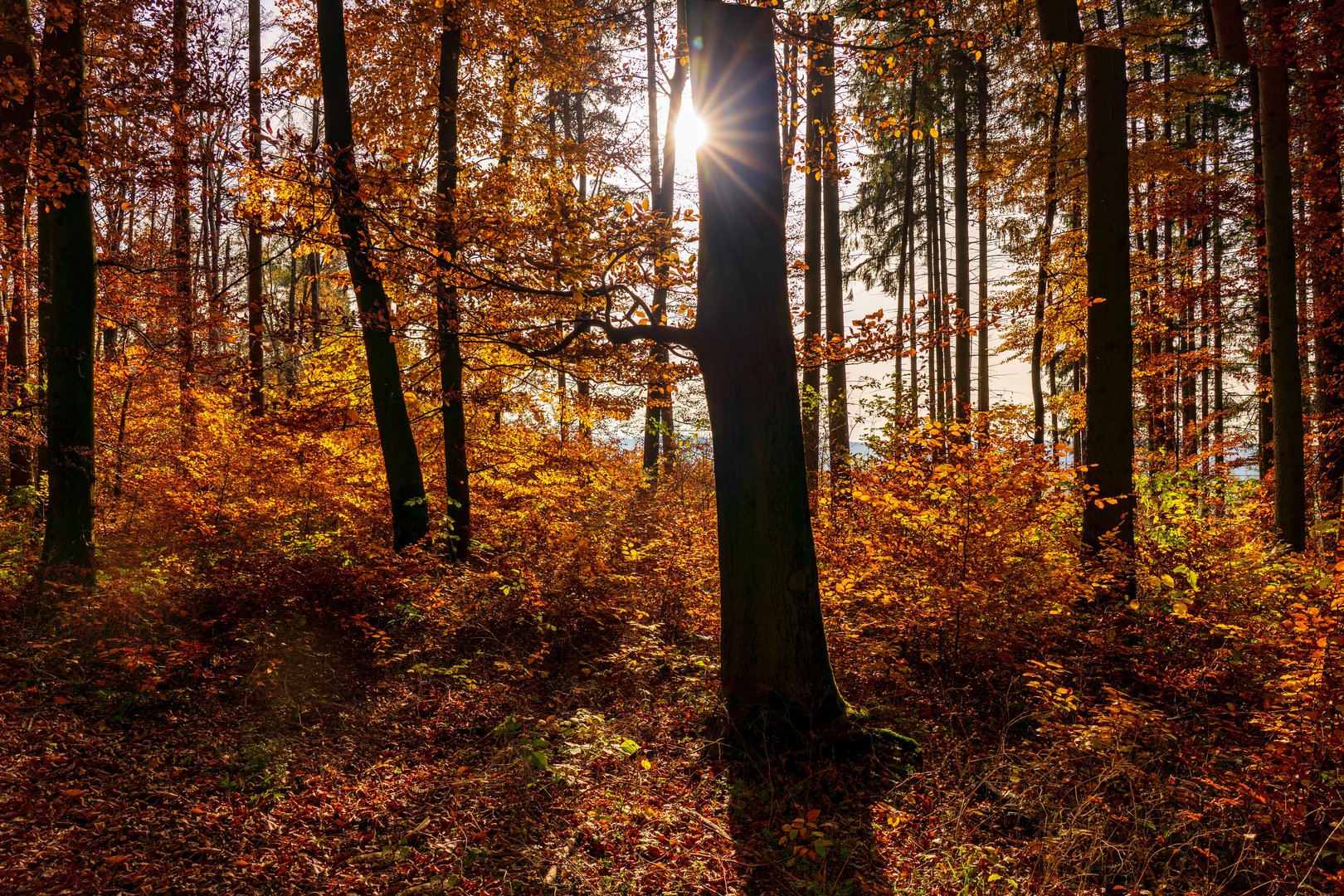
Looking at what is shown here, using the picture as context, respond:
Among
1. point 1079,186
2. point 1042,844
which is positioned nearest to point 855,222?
point 1079,186

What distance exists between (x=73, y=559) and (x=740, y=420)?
698cm

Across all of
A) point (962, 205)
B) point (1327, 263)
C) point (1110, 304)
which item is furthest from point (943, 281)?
point (1110, 304)

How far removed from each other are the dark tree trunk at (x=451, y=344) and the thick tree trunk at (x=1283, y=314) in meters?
10.3

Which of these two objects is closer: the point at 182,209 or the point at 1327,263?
the point at 1327,263

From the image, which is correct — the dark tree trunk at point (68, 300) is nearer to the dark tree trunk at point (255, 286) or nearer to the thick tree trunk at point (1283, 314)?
the dark tree trunk at point (255, 286)

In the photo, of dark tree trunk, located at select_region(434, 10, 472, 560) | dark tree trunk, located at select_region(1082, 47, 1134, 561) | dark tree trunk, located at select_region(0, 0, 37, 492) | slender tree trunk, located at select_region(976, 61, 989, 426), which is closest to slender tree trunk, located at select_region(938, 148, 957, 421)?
slender tree trunk, located at select_region(976, 61, 989, 426)

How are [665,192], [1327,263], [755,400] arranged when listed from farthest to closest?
[665,192], [1327,263], [755,400]

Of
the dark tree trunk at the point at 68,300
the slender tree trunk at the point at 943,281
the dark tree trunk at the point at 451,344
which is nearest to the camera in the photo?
the dark tree trunk at the point at 68,300

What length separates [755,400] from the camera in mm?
4754

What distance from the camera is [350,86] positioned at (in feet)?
29.5

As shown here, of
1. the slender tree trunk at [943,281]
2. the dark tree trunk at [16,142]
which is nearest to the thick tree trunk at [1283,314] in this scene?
the slender tree trunk at [943,281]

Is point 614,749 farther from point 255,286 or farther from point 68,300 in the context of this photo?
point 255,286

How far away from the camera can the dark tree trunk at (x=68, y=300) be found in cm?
641

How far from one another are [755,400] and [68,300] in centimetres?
696
